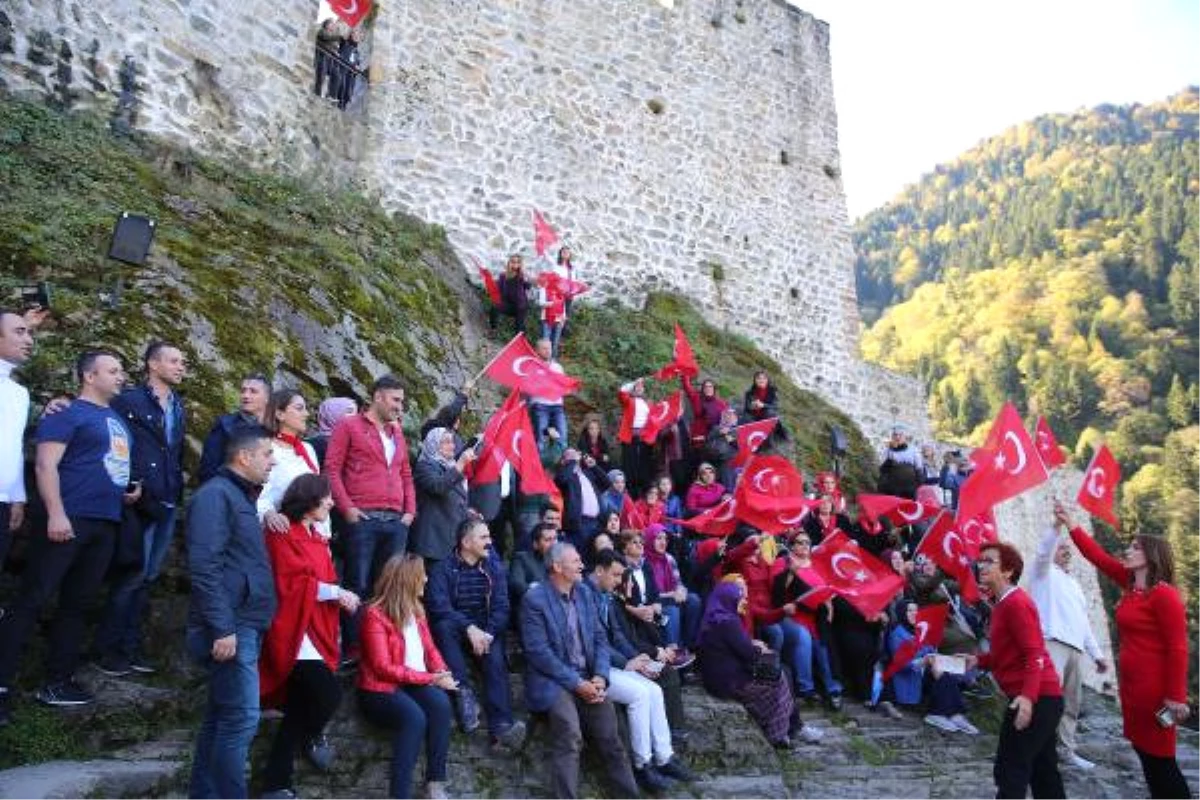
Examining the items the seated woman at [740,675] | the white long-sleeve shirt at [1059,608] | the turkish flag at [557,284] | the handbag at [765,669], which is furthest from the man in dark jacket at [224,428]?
the turkish flag at [557,284]

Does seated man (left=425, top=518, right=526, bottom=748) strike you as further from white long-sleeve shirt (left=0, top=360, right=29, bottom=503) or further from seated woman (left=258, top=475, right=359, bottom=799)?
white long-sleeve shirt (left=0, top=360, right=29, bottom=503)

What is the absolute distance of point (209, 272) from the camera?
7.75m

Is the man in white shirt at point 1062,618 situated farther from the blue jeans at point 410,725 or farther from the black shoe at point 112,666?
the black shoe at point 112,666

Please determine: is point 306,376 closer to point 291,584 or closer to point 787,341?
point 291,584

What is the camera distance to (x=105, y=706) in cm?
464

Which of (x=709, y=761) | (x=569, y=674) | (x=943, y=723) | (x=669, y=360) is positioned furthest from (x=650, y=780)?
(x=669, y=360)

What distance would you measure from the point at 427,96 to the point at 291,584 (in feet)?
33.0

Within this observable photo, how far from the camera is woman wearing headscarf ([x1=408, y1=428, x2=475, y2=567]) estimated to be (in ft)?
20.3

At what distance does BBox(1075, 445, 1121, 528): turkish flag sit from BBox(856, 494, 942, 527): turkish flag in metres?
2.17

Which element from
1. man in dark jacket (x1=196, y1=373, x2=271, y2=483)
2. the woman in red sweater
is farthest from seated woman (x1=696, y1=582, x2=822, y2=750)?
man in dark jacket (x1=196, y1=373, x2=271, y2=483)

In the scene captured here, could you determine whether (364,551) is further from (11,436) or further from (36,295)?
(36,295)

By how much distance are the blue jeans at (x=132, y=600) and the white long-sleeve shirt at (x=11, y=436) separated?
2.38 ft

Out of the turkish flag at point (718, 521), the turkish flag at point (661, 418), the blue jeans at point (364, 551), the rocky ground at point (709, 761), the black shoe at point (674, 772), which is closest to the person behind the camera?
the rocky ground at point (709, 761)

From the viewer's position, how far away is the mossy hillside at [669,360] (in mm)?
12320
